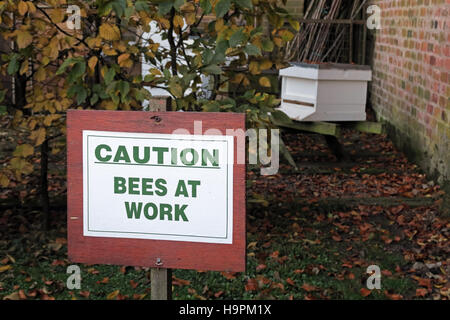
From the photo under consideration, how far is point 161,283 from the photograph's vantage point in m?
2.54

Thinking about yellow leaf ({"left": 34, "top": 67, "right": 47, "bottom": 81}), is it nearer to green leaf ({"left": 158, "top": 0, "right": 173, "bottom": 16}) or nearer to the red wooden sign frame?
green leaf ({"left": 158, "top": 0, "right": 173, "bottom": 16})

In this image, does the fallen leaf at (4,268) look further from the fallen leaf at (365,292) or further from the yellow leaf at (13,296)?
the fallen leaf at (365,292)

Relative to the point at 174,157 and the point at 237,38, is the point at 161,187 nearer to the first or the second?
the point at 174,157

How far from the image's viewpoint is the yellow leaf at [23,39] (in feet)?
13.7

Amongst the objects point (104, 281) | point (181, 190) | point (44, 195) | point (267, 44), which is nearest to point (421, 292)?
point (267, 44)

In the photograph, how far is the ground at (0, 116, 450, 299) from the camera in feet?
14.3

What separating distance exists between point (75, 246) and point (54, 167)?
524 centimetres

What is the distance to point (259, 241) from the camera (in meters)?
5.28

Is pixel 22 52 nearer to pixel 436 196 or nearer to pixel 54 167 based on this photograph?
pixel 54 167

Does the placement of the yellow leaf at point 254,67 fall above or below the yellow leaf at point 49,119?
above

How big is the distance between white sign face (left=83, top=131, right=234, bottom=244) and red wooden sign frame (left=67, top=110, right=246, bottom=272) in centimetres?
2

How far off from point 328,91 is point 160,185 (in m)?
5.22

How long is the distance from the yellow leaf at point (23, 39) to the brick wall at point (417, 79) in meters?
4.13

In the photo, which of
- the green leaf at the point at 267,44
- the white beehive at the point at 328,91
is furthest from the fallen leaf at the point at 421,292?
the white beehive at the point at 328,91
